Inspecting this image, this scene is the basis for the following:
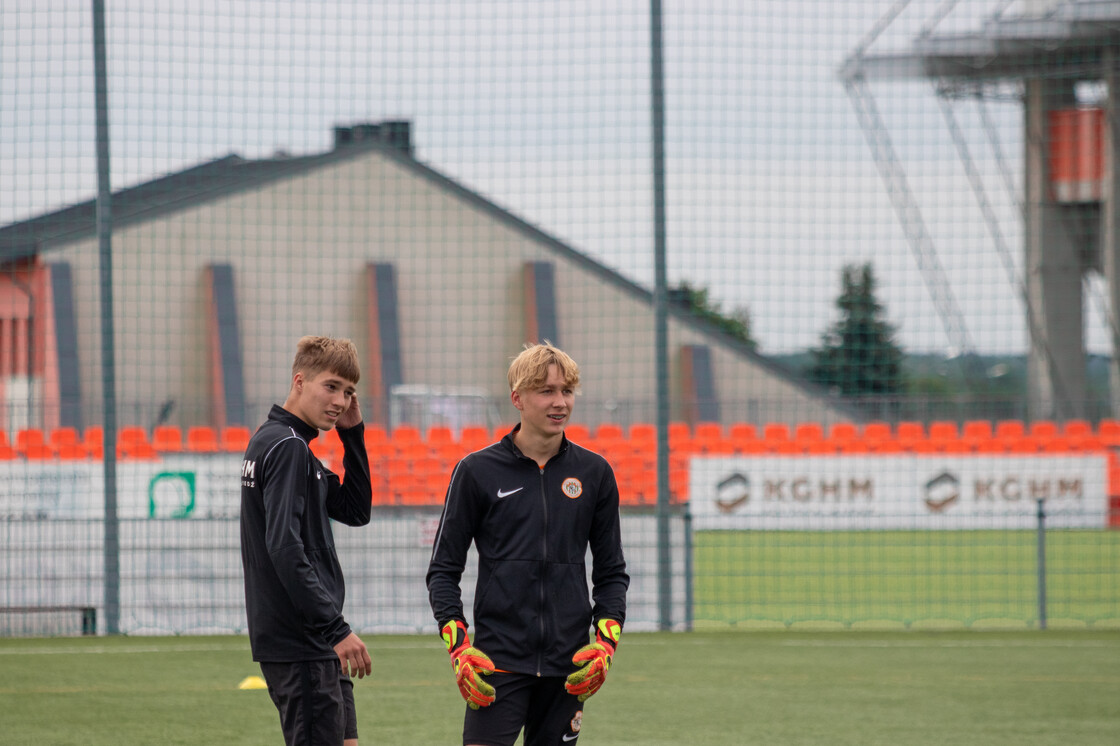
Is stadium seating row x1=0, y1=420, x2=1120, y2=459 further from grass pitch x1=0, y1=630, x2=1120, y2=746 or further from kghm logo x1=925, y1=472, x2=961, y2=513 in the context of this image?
grass pitch x1=0, y1=630, x2=1120, y2=746

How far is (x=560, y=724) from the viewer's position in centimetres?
319

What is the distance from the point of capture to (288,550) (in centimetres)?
309

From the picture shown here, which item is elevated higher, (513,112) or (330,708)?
(513,112)

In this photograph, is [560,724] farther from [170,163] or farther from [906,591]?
[906,591]

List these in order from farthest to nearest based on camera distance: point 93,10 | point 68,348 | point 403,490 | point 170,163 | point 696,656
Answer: point 68,348 → point 403,490 → point 170,163 → point 93,10 → point 696,656

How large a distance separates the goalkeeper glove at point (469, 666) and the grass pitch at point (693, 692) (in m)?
2.46

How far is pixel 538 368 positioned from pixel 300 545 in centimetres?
70

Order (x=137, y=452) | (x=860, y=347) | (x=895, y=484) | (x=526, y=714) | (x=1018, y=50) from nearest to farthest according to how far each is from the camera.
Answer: (x=526, y=714), (x=860, y=347), (x=137, y=452), (x=1018, y=50), (x=895, y=484)

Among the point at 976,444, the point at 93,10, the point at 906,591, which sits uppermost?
the point at 93,10

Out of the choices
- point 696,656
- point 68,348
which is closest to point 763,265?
point 696,656

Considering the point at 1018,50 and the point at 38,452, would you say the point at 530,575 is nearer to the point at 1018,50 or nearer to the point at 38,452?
the point at 38,452

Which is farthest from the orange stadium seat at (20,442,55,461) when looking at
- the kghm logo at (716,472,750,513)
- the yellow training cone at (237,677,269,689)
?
the kghm logo at (716,472,750,513)

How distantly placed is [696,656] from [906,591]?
160 inches

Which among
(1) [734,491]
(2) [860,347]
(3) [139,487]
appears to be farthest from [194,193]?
(1) [734,491]
